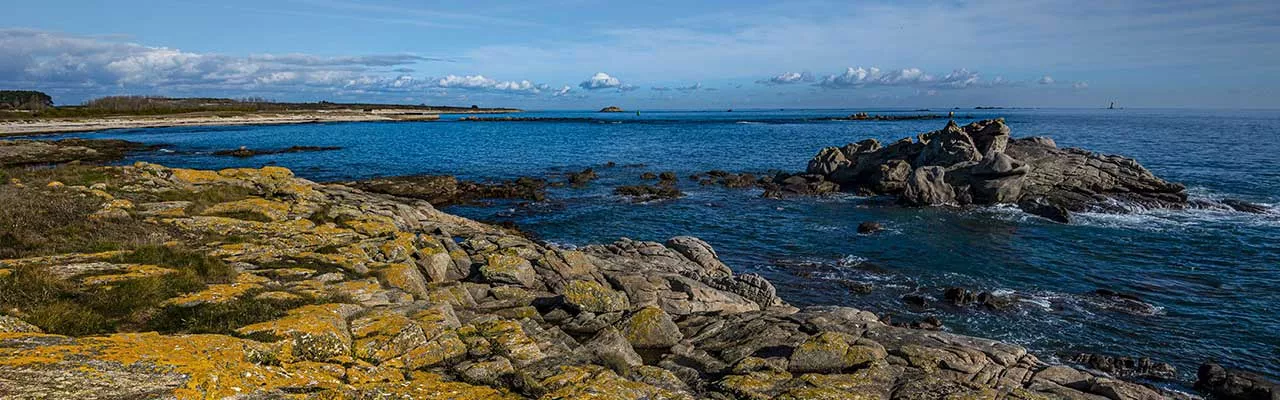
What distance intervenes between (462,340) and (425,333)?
0.65 metres

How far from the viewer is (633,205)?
45.3m

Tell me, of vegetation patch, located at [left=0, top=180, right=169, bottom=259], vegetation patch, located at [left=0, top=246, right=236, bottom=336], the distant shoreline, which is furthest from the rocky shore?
the distant shoreline

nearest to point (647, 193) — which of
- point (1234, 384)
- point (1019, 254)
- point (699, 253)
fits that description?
point (699, 253)

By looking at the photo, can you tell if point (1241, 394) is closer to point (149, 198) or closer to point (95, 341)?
point (95, 341)

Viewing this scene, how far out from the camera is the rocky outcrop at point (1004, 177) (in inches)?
1704

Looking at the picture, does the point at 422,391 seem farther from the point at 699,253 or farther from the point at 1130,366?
the point at 1130,366

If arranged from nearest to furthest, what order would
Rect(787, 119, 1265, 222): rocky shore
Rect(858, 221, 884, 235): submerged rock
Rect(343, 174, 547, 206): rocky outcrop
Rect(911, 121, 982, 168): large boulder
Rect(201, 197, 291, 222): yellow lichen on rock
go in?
1. Rect(201, 197, 291, 222): yellow lichen on rock
2. Rect(858, 221, 884, 235): submerged rock
3. Rect(787, 119, 1265, 222): rocky shore
4. Rect(343, 174, 547, 206): rocky outcrop
5. Rect(911, 121, 982, 168): large boulder

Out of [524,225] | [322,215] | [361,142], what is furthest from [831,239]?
A: [361,142]

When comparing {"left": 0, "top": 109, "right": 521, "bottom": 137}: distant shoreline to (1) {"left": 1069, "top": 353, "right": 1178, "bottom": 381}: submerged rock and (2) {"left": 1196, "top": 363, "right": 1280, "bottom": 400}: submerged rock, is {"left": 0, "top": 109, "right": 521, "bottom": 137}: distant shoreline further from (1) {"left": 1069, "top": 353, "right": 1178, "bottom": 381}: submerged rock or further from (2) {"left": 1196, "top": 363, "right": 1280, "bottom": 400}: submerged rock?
(2) {"left": 1196, "top": 363, "right": 1280, "bottom": 400}: submerged rock

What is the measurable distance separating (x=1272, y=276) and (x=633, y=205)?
112ft

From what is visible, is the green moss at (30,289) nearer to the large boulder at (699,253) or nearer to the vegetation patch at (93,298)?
the vegetation patch at (93,298)

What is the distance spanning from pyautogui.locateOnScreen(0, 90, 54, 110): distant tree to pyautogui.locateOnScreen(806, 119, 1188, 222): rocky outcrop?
21611 centimetres

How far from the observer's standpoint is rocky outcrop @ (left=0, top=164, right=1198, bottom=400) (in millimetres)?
7949

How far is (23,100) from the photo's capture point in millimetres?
184375
